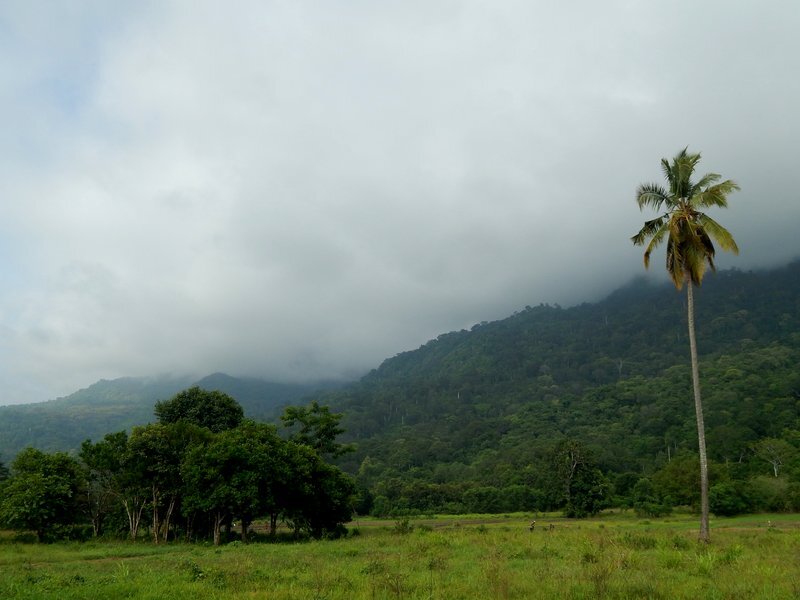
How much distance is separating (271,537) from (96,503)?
15042mm

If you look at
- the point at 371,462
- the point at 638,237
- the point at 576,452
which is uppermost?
the point at 638,237

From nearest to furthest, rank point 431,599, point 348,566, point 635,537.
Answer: point 431,599
point 348,566
point 635,537

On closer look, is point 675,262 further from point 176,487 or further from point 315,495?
point 176,487

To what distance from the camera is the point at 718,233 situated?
2477 cm

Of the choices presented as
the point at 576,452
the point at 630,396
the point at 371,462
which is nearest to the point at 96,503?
the point at 576,452

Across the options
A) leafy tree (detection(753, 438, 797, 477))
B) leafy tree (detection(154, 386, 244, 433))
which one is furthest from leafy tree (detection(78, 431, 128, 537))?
leafy tree (detection(753, 438, 797, 477))

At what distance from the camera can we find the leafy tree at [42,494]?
37.7 meters

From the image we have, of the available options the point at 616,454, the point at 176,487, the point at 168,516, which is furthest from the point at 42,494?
the point at 616,454

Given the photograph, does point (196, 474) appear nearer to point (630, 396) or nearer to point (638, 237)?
point (638, 237)

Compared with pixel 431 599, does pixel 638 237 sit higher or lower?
higher

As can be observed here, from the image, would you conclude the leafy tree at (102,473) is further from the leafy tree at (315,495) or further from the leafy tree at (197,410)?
the leafy tree at (315,495)

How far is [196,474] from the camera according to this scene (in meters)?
36.6

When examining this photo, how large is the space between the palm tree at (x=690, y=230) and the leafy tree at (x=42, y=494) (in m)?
42.6

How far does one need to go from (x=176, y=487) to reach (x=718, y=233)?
132ft
